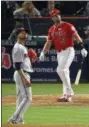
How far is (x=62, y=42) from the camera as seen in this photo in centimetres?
1559

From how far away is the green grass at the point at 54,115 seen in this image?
1202 cm

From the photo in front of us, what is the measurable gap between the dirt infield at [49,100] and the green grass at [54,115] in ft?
1.87

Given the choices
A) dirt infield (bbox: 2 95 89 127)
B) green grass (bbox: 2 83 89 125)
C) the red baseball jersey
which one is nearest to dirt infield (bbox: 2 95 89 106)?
dirt infield (bbox: 2 95 89 127)

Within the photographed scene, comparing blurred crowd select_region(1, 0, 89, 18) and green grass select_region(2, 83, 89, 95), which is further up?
blurred crowd select_region(1, 0, 89, 18)

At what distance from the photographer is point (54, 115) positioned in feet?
42.6

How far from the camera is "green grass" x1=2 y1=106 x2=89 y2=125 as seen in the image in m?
12.0

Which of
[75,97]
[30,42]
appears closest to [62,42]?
[75,97]

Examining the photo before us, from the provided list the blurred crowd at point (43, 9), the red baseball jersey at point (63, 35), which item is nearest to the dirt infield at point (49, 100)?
the red baseball jersey at point (63, 35)

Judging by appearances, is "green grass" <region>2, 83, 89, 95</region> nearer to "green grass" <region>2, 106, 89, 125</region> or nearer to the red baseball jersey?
the red baseball jersey

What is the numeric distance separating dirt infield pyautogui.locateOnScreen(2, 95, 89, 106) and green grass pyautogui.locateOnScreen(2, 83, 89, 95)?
1253mm

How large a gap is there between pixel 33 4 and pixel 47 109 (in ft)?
26.2

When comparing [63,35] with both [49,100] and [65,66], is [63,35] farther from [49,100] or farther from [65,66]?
[49,100]

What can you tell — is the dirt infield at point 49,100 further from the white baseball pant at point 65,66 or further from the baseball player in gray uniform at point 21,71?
the baseball player in gray uniform at point 21,71

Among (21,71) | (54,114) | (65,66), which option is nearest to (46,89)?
(65,66)
